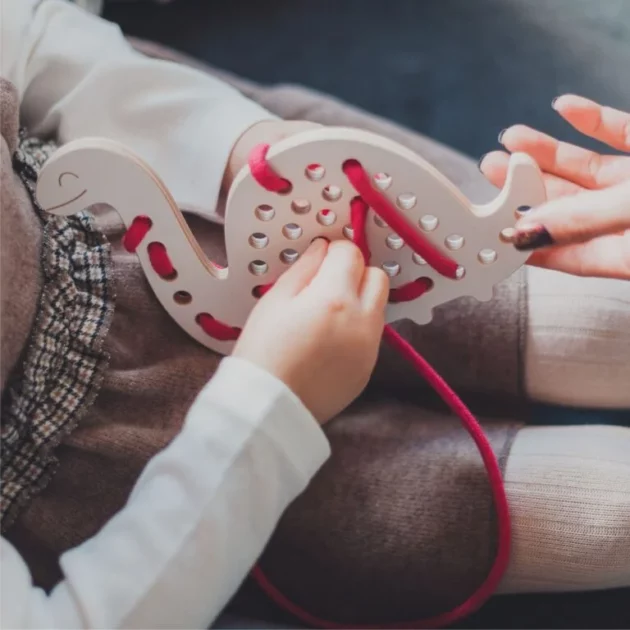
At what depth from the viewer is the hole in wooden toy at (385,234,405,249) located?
43cm

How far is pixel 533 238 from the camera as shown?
395mm

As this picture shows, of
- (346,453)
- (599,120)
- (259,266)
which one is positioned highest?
(599,120)

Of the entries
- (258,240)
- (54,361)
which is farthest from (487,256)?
(54,361)

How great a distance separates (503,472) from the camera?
493mm

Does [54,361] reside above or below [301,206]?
below

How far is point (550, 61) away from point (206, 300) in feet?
1.73

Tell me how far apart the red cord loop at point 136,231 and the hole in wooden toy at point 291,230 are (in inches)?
2.9

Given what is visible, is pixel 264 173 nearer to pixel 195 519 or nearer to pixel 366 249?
pixel 366 249

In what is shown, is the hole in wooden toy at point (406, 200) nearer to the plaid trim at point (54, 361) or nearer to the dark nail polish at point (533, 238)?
the dark nail polish at point (533, 238)

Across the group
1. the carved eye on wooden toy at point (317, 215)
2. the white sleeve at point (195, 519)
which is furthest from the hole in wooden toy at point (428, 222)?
the white sleeve at point (195, 519)

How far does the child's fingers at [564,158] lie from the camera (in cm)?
47

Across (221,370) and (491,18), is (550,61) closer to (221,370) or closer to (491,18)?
(491,18)

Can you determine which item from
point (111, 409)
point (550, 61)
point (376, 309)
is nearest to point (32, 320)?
point (111, 409)

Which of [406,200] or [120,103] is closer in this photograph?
[406,200]
